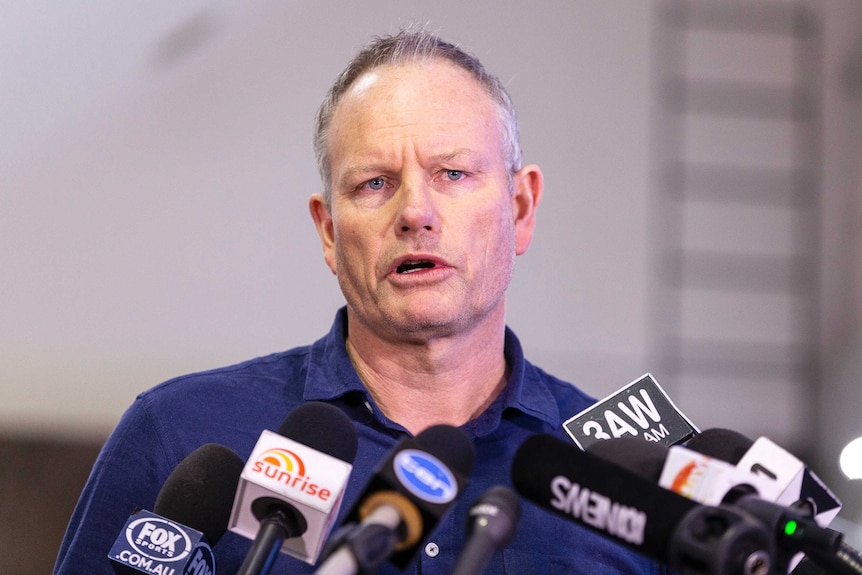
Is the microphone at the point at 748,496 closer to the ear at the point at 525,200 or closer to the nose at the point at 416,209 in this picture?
the nose at the point at 416,209

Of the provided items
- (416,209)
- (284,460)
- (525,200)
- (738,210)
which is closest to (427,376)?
(416,209)

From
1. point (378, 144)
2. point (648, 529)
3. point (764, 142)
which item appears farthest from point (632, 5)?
point (648, 529)

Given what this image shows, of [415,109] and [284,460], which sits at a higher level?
[415,109]

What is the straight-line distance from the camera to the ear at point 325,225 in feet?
7.30

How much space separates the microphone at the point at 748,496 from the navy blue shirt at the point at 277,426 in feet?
2.18

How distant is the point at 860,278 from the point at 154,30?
3.03 metres

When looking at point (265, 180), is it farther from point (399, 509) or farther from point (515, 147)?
point (399, 509)

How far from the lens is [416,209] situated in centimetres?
191

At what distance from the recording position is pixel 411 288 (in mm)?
1940

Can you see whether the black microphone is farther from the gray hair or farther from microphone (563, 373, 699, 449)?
the gray hair

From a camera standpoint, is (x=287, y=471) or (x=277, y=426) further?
(x=277, y=426)

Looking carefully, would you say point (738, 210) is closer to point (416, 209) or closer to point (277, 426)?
point (416, 209)

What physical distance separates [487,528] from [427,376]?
3.39 feet

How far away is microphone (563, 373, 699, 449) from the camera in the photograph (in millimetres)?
1816
